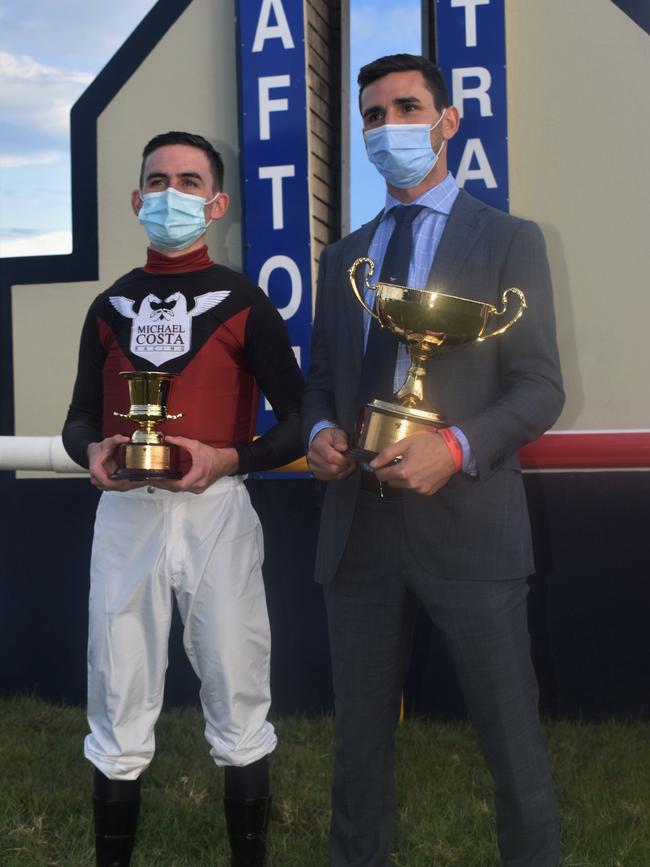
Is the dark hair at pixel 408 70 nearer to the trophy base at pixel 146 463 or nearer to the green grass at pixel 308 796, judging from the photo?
the trophy base at pixel 146 463

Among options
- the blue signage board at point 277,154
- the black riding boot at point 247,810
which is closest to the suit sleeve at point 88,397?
the black riding boot at point 247,810

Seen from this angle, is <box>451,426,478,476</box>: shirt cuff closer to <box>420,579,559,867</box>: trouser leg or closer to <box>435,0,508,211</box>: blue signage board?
<box>420,579,559,867</box>: trouser leg

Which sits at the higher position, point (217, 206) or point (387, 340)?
point (217, 206)

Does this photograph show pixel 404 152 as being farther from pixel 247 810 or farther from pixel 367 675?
pixel 247 810

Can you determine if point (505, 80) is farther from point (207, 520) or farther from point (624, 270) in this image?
point (207, 520)

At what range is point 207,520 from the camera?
2.67 meters

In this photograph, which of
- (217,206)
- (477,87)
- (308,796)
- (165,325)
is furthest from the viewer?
(477,87)

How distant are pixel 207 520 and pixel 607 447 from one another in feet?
6.60

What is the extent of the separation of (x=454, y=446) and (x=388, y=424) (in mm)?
156

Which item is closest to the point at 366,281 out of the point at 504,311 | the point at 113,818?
the point at 504,311

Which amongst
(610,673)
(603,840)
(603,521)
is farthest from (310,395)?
(610,673)

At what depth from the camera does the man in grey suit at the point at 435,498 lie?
2213mm

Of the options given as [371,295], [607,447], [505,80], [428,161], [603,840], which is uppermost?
[505,80]

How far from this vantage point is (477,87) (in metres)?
4.23
